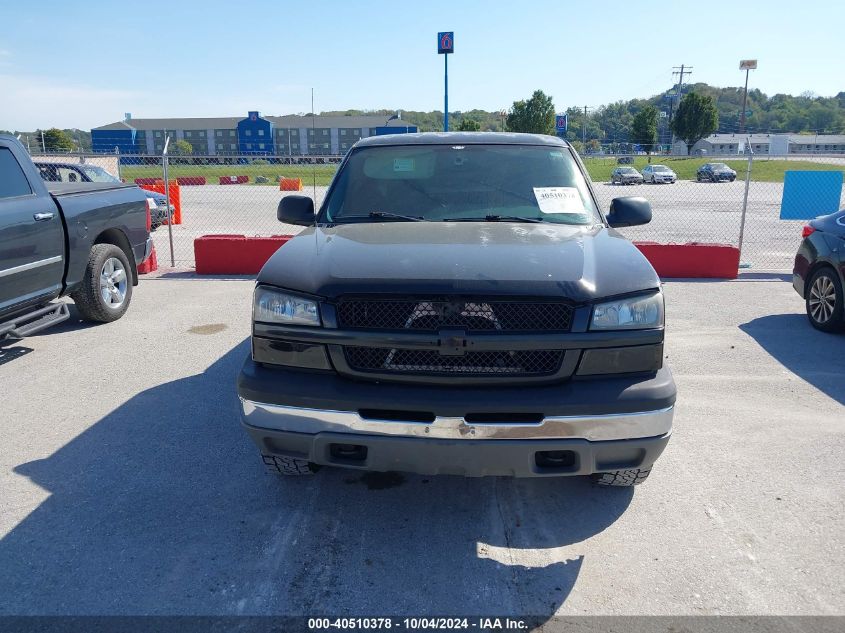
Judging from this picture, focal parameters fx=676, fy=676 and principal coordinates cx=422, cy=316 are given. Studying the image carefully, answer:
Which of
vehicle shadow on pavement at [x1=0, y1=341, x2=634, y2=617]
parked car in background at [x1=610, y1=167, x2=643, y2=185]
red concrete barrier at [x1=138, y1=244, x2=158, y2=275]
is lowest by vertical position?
vehicle shadow on pavement at [x1=0, y1=341, x2=634, y2=617]

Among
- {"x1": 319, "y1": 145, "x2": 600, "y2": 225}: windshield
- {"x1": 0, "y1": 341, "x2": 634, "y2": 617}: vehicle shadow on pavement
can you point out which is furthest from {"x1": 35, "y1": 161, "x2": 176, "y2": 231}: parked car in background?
{"x1": 0, "y1": 341, "x2": 634, "y2": 617}: vehicle shadow on pavement

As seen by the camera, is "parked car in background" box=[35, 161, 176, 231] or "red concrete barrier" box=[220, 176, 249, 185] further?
"red concrete barrier" box=[220, 176, 249, 185]

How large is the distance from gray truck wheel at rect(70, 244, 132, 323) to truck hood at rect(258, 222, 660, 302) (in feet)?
13.2

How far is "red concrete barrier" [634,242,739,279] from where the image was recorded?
32.3 ft

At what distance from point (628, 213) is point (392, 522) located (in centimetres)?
244

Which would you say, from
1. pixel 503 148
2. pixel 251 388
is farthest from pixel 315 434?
pixel 503 148

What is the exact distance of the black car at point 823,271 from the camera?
22.1 feet

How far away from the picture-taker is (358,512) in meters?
3.51

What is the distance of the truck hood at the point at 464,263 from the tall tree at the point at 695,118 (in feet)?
286

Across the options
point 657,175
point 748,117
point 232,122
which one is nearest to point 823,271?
point 657,175

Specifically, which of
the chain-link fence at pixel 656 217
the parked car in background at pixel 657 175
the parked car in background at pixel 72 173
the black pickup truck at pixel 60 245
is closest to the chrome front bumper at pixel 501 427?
the chain-link fence at pixel 656 217

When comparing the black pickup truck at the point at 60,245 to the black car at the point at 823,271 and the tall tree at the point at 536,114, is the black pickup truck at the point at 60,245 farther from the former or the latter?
the tall tree at the point at 536,114

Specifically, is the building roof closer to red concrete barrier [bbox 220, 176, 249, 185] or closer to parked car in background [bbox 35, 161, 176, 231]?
red concrete barrier [bbox 220, 176, 249, 185]

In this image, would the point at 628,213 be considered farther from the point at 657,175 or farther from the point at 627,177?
the point at 657,175
